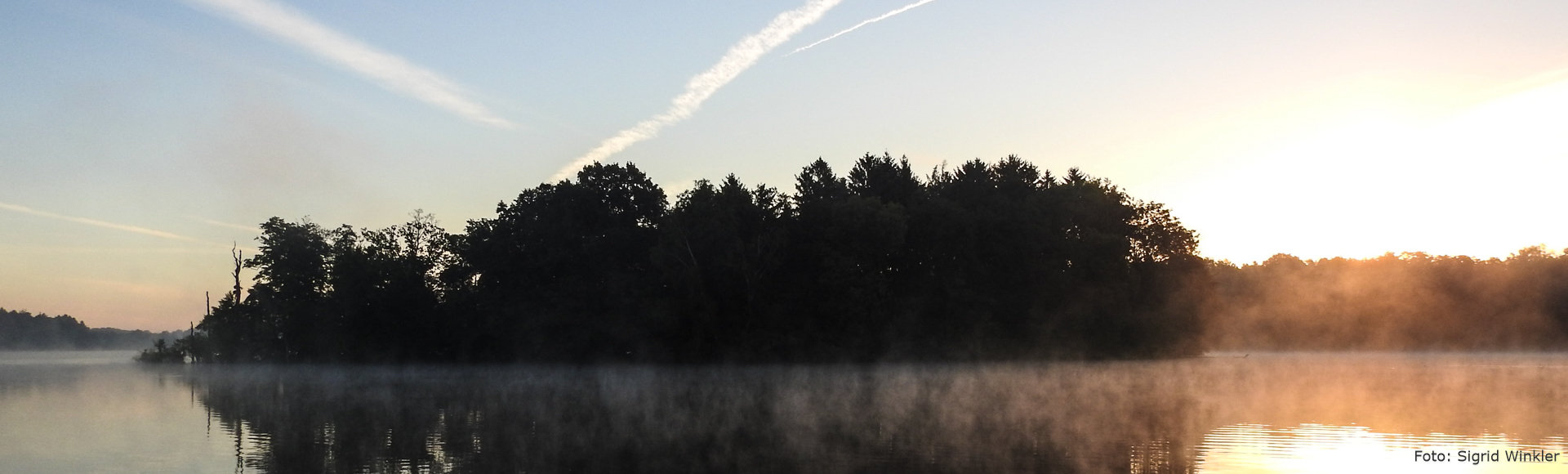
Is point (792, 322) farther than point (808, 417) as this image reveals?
Yes

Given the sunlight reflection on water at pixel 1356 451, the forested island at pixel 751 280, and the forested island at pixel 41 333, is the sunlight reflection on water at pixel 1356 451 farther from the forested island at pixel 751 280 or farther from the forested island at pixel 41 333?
the forested island at pixel 41 333

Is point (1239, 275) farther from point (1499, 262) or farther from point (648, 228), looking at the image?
point (648, 228)

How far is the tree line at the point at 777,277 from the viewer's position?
62188 millimetres

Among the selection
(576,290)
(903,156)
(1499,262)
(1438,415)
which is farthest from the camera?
(1499,262)

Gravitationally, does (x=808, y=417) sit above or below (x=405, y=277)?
below

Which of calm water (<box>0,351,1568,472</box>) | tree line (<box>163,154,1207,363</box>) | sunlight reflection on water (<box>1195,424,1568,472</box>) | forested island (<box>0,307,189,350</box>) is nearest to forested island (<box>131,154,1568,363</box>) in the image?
tree line (<box>163,154,1207,363</box>)

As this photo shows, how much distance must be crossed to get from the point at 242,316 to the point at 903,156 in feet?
181

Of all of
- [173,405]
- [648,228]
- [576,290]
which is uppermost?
[648,228]

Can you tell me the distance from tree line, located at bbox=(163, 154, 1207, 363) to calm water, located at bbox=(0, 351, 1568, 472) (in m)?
20.5

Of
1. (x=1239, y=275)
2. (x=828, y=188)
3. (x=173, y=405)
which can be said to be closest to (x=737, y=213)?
(x=828, y=188)

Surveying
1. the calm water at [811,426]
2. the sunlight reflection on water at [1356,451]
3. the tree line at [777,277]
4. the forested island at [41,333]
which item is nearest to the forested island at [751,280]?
the tree line at [777,277]

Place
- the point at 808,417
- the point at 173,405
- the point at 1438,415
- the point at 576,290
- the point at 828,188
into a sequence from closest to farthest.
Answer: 1. the point at 1438,415
2. the point at 808,417
3. the point at 173,405
4. the point at 576,290
5. the point at 828,188

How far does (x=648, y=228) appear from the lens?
2758 inches

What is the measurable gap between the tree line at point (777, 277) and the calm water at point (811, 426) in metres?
20.5
